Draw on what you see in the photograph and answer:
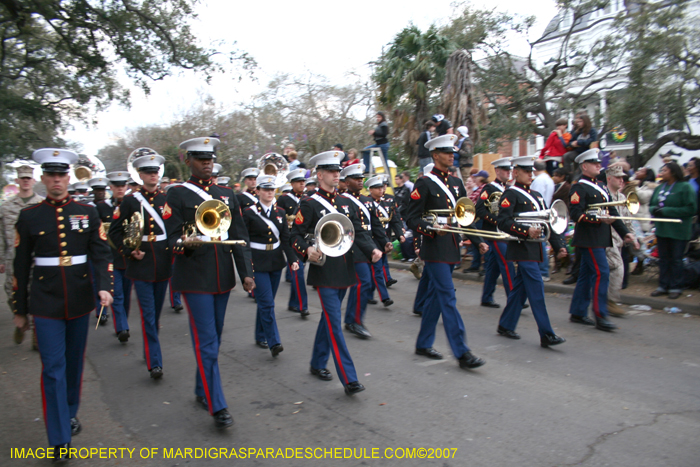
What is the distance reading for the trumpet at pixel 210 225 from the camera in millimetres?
4469

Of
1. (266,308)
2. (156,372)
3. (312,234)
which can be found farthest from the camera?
(266,308)

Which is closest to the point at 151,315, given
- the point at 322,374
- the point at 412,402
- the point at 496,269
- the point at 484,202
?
the point at 322,374

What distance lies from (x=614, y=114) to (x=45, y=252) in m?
18.3

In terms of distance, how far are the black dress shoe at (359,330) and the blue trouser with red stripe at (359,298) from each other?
0.05 meters

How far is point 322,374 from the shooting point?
5.71 m

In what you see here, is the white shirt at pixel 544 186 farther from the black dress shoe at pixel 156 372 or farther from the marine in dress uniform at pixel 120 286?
the black dress shoe at pixel 156 372

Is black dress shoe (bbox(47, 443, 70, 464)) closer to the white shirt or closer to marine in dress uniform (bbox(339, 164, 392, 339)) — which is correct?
marine in dress uniform (bbox(339, 164, 392, 339))

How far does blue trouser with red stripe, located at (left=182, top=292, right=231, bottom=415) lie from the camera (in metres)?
4.53

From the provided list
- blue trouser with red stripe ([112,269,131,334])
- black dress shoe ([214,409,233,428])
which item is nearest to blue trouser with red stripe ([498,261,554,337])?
black dress shoe ([214,409,233,428])

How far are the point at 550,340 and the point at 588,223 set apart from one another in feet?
5.90

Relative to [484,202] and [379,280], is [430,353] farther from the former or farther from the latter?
[484,202]

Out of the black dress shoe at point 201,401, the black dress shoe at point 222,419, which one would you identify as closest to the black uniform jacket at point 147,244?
the black dress shoe at point 201,401

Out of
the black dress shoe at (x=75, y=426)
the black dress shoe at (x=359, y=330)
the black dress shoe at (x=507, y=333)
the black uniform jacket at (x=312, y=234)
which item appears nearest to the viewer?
the black dress shoe at (x=75, y=426)

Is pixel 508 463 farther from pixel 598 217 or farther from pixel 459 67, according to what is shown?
pixel 459 67
